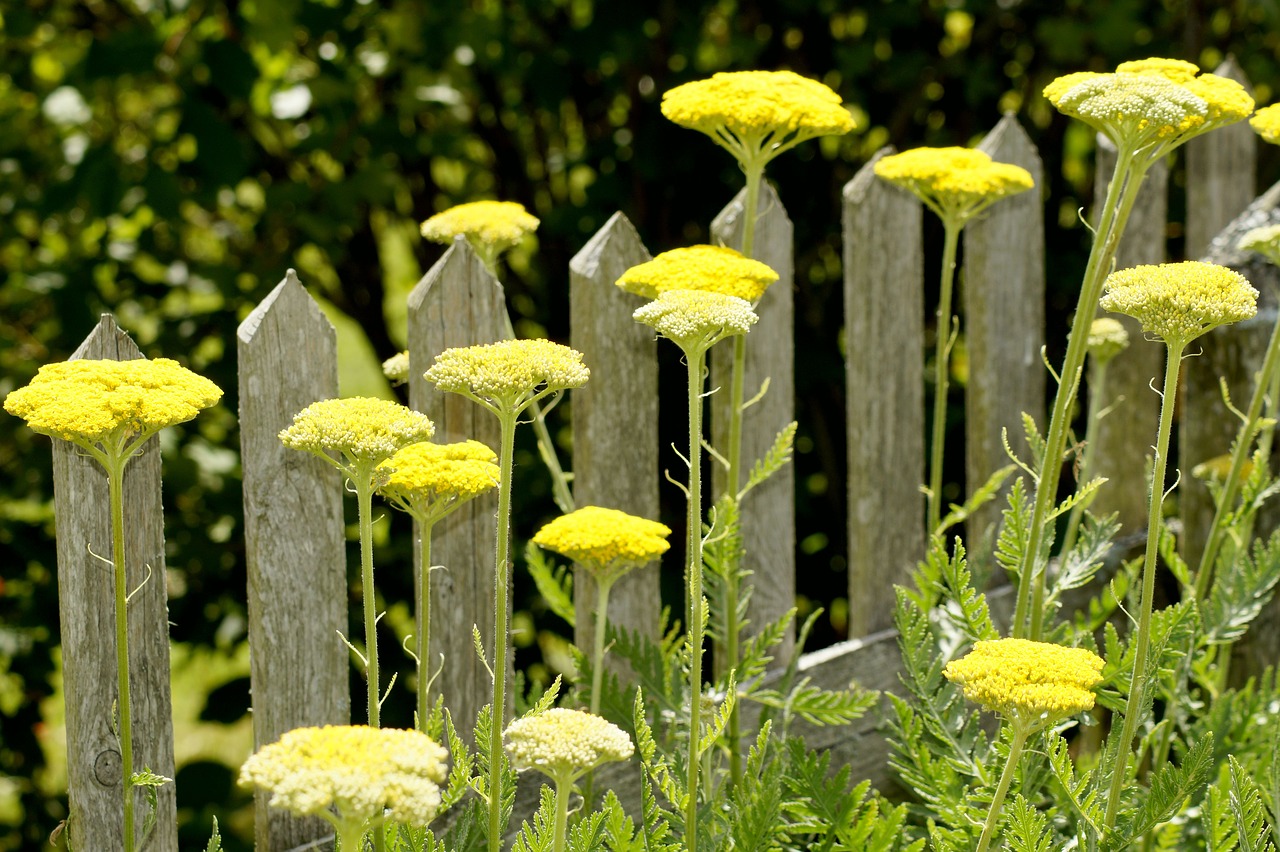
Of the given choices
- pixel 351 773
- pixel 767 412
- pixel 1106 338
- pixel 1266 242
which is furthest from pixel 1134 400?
pixel 351 773

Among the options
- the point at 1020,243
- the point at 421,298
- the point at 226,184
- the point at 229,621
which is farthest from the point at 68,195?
the point at 1020,243

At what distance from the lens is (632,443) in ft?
8.71

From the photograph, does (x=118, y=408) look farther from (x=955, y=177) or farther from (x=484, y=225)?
(x=955, y=177)

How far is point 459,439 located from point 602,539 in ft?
1.59

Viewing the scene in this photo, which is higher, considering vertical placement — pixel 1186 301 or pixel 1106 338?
pixel 1186 301

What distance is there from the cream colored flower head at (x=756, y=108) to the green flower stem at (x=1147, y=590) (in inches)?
28.7

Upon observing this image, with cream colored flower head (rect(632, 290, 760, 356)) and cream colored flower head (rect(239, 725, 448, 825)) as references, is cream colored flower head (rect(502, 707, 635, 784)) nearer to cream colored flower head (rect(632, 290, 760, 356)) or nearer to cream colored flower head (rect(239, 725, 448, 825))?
cream colored flower head (rect(239, 725, 448, 825))

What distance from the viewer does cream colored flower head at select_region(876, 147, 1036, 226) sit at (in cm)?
253

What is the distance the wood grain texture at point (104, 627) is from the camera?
2.02 m

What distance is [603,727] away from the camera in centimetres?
163

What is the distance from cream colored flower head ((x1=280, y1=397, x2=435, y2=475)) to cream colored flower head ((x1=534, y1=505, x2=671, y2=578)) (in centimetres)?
33

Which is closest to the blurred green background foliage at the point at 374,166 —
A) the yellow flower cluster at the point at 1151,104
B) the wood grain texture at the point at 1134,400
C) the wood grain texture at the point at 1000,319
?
the wood grain texture at the point at 1134,400

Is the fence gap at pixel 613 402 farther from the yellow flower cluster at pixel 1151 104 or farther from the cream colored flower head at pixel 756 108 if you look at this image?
the yellow flower cluster at pixel 1151 104

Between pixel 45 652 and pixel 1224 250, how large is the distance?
126 inches
